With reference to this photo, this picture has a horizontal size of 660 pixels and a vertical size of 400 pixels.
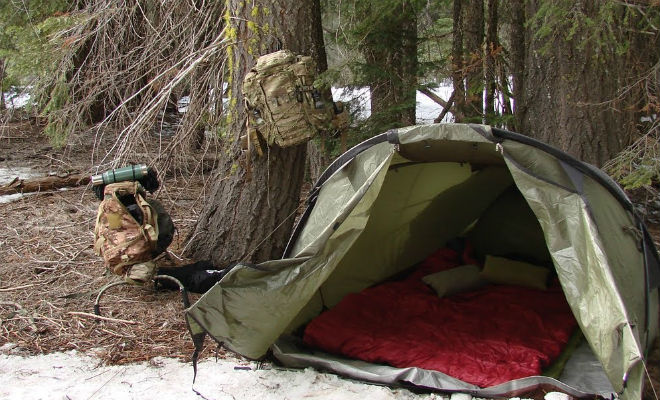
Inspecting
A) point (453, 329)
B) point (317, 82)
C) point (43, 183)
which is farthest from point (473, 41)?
point (43, 183)

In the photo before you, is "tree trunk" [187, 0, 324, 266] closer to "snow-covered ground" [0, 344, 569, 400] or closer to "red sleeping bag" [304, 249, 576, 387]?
"red sleeping bag" [304, 249, 576, 387]

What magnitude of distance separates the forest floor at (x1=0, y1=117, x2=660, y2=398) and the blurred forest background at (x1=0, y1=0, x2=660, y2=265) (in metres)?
0.65

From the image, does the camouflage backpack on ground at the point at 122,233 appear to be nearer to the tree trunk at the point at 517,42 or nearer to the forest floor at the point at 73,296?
the forest floor at the point at 73,296

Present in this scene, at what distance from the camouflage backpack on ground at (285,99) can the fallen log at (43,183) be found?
4065 mm

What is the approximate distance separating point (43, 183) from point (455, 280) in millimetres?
5070

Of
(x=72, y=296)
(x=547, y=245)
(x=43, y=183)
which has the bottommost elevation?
(x=72, y=296)

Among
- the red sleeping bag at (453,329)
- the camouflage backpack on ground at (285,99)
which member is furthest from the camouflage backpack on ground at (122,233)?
the red sleeping bag at (453,329)

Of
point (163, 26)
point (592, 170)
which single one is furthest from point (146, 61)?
point (592, 170)

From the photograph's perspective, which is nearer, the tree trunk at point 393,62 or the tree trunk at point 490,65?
the tree trunk at point 490,65

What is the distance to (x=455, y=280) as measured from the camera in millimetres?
4906

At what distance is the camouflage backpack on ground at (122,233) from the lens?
4344 mm

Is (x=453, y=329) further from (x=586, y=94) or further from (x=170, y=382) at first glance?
(x=586, y=94)

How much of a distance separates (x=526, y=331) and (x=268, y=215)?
2035 mm

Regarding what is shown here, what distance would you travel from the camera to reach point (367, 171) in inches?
147
